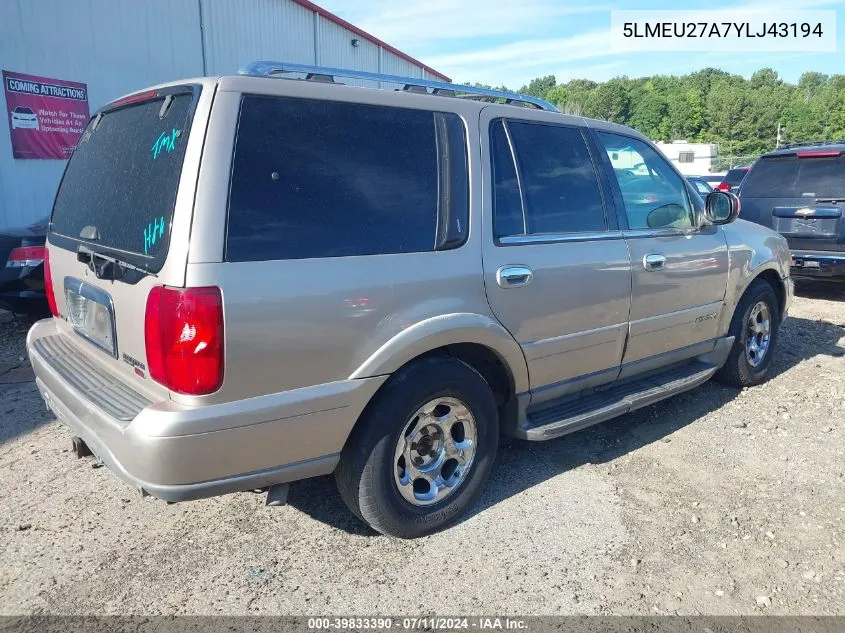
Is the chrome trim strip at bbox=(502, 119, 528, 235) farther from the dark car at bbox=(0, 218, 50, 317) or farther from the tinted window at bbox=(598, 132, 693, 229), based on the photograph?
the dark car at bbox=(0, 218, 50, 317)

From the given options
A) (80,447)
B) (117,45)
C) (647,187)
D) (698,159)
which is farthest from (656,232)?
(698,159)

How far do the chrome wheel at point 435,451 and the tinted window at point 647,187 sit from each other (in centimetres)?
165

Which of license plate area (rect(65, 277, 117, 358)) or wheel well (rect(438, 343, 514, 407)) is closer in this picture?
license plate area (rect(65, 277, 117, 358))

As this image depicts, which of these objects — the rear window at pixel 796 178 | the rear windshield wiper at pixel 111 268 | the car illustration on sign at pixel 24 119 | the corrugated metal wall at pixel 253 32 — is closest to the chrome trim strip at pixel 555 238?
the rear windshield wiper at pixel 111 268

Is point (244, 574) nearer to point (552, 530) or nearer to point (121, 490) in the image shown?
point (121, 490)

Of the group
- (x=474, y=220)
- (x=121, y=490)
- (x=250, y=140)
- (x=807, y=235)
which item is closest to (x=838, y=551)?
(x=474, y=220)

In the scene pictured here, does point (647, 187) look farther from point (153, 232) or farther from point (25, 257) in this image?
point (25, 257)

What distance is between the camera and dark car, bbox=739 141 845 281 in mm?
7758

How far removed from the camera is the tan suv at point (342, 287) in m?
2.35

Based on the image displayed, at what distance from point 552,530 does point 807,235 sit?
6557 millimetres

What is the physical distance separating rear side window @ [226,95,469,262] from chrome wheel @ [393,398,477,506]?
2.52ft

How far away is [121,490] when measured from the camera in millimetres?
3465

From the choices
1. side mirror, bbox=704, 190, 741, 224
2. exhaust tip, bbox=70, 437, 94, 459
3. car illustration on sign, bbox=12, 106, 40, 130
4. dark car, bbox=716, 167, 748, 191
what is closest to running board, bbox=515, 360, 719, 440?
side mirror, bbox=704, 190, 741, 224

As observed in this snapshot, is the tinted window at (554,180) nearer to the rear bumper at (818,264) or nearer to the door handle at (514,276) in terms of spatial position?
the door handle at (514,276)
